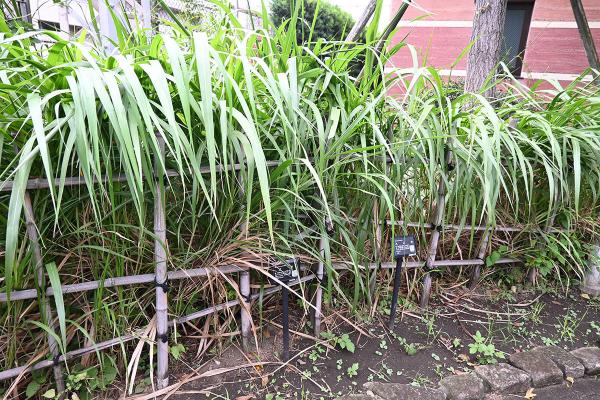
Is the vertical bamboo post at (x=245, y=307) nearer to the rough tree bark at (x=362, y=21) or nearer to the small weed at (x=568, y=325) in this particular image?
the rough tree bark at (x=362, y=21)

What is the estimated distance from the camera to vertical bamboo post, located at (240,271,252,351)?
48.1 inches

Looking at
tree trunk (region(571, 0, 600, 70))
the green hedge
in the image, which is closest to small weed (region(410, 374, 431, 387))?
tree trunk (region(571, 0, 600, 70))

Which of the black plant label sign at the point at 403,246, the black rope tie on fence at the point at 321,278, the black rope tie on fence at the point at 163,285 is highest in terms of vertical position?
the black rope tie on fence at the point at 163,285

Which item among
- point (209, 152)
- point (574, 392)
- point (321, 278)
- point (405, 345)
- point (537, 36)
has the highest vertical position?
point (537, 36)

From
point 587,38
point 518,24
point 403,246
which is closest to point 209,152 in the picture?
point 403,246

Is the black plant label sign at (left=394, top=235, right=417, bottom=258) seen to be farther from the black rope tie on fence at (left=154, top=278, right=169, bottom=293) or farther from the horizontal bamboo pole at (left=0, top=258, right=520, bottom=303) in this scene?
the black rope tie on fence at (left=154, top=278, right=169, bottom=293)

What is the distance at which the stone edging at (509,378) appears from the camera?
4.12 ft

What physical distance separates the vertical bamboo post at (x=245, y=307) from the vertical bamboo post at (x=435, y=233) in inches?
31.0

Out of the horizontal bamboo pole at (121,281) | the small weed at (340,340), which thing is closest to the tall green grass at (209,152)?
the horizontal bamboo pole at (121,281)

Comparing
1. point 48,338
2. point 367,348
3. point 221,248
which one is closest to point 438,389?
point 367,348

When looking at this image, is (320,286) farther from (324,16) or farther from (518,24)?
(324,16)

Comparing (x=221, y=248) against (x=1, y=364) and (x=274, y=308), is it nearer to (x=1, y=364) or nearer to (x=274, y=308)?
(x=274, y=308)

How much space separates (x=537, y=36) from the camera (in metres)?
5.77

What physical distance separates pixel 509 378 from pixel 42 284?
59.3 inches
